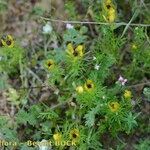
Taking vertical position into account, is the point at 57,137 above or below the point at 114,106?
below

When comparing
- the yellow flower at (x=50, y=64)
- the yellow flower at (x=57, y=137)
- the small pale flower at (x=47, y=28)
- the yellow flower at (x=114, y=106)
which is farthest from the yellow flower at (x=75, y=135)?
the small pale flower at (x=47, y=28)

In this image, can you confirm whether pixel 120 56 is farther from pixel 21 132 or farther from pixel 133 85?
pixel 21 132

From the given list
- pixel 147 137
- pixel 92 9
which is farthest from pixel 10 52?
pixel 147 137

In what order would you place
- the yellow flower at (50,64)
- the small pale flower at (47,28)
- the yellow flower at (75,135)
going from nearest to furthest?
the yellow flower at (75,135)
the yellow flower at (50,64)
the small pale flower at (47,28)

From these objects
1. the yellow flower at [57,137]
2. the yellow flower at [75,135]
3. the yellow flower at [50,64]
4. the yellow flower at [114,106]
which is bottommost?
the yellow flower at [57,137]

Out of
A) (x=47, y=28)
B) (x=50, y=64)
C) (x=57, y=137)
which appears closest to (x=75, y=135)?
(x=57, y=137)

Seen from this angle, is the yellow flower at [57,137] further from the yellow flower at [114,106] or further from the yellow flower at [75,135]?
the yellow flower at [114,106]

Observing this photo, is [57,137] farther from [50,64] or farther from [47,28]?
[47,28]

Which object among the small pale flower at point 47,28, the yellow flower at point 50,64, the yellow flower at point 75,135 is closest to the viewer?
the yellow flower at point 75,135

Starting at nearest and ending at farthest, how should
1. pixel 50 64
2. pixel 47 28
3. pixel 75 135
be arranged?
pixel 75 135
pixel 50 64
pixel 47 28

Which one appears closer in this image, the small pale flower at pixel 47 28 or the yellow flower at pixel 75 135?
the yellow flower at pixel 75 135

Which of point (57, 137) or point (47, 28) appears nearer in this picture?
point (57, 137)
